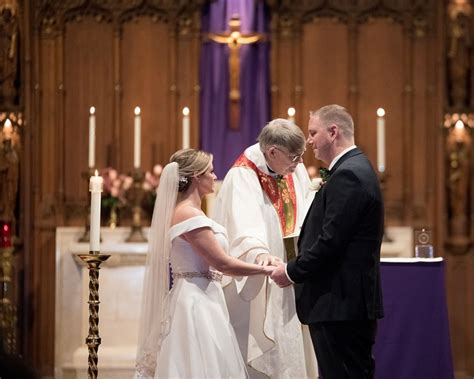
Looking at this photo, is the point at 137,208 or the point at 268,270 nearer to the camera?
the point at 268,270

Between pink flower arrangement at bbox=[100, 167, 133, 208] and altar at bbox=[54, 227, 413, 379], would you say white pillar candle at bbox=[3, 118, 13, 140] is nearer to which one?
pink flower arrangement at bbox=[100, 167, 133, 208]

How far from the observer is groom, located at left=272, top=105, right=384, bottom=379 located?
11.7 feet

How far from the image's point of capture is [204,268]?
420 centimetres

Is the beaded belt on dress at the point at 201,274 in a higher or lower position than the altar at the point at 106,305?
higher

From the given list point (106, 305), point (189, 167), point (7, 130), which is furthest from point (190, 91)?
point (189, 167)

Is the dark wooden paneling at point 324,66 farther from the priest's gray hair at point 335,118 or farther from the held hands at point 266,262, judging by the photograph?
the priest's gray hair at point 335,118

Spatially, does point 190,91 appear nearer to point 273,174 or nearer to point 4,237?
point 4,237

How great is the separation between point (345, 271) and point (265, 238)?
93 centimetres

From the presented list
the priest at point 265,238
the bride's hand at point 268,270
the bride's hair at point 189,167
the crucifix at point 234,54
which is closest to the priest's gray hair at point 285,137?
the priest at point 265,238

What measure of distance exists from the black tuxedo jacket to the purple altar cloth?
4.27 ft

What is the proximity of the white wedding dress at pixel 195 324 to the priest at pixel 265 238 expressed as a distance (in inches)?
10.6

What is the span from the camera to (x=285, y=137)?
435cm

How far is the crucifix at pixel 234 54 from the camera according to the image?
24.7 ft

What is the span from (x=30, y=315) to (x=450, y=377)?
4127 mm
